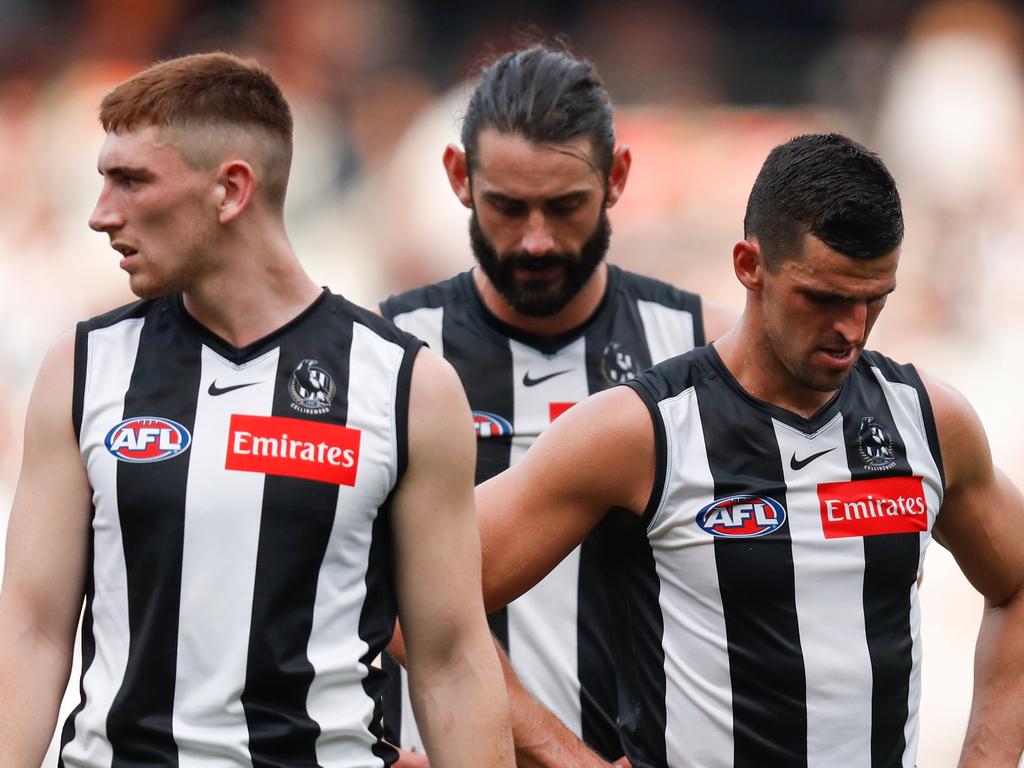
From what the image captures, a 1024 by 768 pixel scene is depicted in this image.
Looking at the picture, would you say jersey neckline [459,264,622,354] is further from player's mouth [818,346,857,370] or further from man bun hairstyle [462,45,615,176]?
player's mouth [818,346,857,370]

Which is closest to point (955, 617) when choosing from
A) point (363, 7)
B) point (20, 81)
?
point (363, 7)

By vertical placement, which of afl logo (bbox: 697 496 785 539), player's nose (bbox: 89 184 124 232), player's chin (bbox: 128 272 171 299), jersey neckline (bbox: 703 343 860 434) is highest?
player's nose (bbox: 89 184 124 232)

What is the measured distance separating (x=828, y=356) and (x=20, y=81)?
379 inches

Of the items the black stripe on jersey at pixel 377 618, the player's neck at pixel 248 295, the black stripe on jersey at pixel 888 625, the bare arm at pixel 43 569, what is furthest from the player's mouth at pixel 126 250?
the black stripe on jersey at pixel 888 625

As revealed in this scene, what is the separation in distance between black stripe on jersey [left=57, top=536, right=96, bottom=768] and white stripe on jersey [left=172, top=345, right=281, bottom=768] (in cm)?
19

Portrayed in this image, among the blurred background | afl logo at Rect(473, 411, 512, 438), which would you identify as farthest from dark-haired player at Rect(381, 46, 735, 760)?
the blurred background

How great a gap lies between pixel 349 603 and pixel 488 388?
1132 millimetres

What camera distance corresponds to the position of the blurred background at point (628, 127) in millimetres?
10898

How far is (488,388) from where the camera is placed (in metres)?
3.74

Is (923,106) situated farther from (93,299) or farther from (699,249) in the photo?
(93,299)

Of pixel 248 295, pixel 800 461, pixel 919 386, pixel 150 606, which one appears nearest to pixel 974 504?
pixel 919 386

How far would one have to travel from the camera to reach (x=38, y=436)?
2.69 m

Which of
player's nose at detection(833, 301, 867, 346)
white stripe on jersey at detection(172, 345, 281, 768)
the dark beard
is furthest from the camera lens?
the dark beard

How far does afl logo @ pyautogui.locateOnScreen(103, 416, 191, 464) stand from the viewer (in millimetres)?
2660
